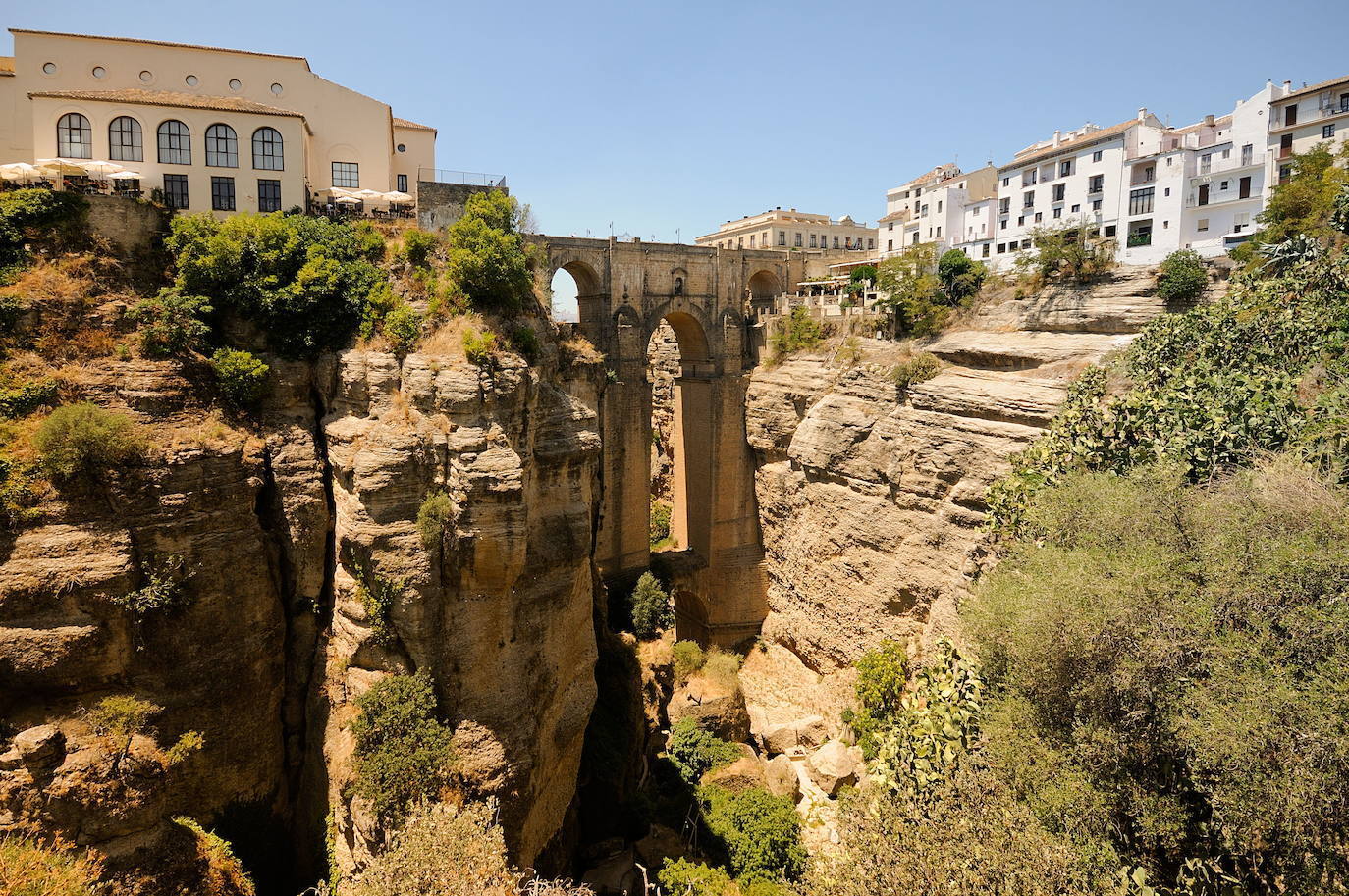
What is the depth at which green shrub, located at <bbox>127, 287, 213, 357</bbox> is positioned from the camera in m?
15.0

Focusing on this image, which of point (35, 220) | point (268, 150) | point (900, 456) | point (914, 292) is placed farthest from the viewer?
point (914, 292)

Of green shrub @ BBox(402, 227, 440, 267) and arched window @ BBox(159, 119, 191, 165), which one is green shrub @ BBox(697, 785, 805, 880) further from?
arched window @ BBox(159, 119, 191, 165)

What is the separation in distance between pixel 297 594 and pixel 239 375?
4703 mm

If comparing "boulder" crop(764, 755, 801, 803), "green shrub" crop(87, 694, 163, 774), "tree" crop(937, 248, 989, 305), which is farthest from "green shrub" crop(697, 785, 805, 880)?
"tree" crop(937, 248, 989, 305)

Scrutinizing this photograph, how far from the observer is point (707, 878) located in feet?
56.4

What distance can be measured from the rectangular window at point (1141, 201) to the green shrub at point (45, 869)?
125 ft

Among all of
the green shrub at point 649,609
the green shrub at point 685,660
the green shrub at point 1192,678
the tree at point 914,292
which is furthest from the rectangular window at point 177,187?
the tree at point 914,292

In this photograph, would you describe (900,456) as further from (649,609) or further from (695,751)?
(695,751)

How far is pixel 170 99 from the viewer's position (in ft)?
65.1

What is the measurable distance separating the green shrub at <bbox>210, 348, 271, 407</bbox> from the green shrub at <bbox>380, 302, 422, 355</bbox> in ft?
8.70

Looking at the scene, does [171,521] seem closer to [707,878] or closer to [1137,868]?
[707,878]

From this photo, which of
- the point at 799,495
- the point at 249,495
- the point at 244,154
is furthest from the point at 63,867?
the point at 799,495

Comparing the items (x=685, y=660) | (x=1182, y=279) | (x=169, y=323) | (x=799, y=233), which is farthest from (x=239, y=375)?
(x=799, y=233)

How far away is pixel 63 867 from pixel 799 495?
2298cm
